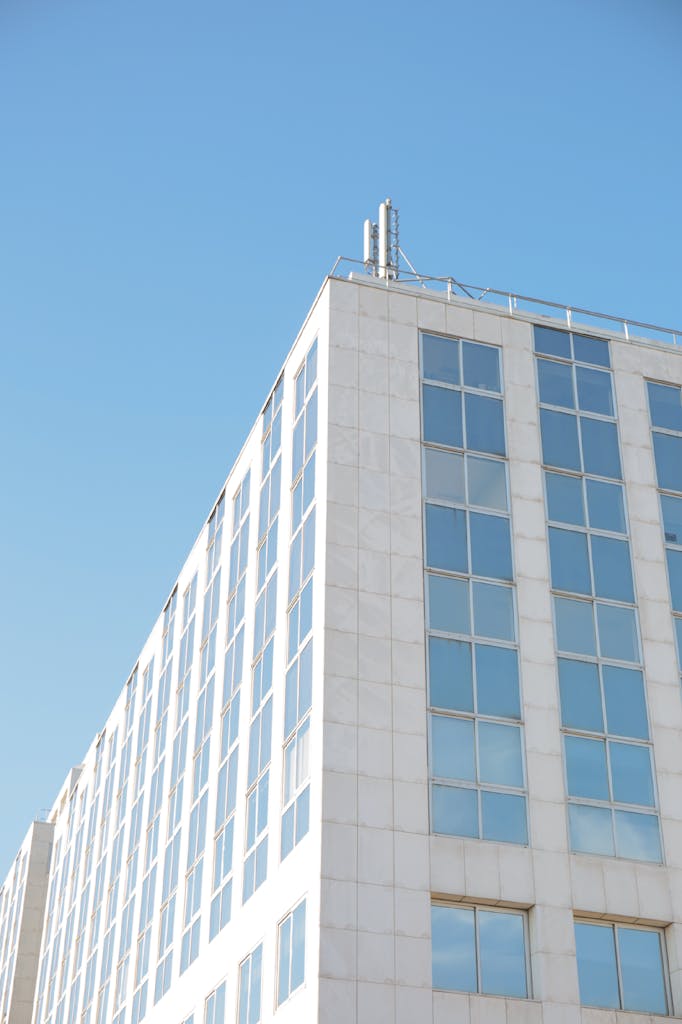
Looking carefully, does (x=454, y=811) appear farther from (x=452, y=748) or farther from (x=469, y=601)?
(x=469, y=601)

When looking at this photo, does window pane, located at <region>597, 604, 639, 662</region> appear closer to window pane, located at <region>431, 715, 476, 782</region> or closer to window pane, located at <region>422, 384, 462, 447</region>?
window pane, located at <region>431, 715, 476, 782</region>

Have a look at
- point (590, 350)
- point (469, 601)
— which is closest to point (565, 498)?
point (469, 601)

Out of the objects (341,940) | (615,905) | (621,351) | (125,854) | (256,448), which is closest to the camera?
(341,940)

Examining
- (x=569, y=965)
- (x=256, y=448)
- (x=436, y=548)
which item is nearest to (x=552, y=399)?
(x=436, y=548)

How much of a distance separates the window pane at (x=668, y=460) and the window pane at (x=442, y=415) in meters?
6.59

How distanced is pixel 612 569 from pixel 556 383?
21.2ft

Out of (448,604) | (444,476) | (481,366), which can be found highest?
(481,366)

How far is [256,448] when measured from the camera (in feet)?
167

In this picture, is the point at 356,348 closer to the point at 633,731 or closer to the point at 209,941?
the point at 633,731

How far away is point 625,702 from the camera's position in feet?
135

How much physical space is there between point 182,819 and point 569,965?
60.0 feet

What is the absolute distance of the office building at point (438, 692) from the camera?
36406mm

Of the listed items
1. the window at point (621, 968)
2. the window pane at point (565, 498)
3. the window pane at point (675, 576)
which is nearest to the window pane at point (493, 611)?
the window pane at point (565, 498)

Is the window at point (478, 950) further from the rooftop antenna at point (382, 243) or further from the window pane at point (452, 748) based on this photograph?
the rooftop antenna at point (382, 243)
